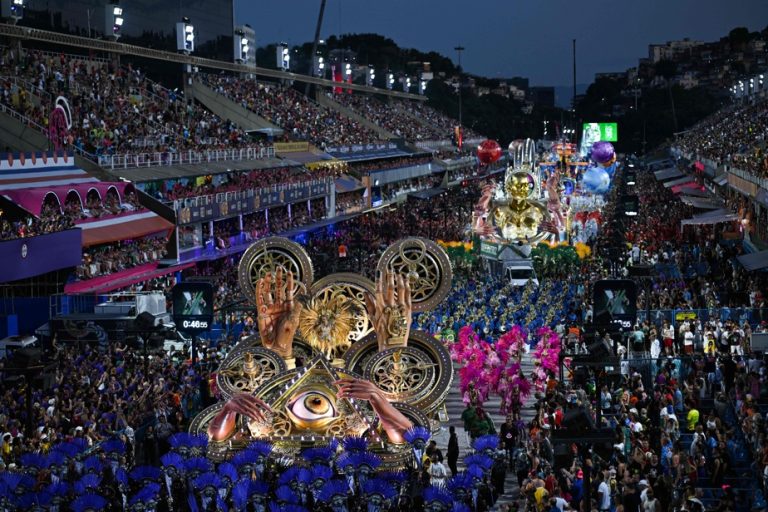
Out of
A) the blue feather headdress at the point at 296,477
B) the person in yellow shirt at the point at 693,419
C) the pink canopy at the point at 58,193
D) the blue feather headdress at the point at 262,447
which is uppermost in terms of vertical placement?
the pink canopy at the point at 58,193

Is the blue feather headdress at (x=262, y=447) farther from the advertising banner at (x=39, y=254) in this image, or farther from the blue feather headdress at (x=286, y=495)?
the advertising banner at (x=39, y=254)


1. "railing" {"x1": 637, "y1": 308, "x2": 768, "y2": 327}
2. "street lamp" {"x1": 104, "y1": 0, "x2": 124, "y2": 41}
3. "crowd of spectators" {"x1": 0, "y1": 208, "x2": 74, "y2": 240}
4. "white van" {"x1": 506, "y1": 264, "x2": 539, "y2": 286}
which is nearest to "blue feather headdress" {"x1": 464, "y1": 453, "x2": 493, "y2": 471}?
"railing" {"x1": 637, "y1": 308, "x2": 768, "y2": 327}

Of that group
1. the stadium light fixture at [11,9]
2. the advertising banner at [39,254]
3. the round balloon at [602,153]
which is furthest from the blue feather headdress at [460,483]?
the round balloon at [602,153]

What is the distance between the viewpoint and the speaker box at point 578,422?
1583cm

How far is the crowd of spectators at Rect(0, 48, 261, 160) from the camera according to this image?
143 feet

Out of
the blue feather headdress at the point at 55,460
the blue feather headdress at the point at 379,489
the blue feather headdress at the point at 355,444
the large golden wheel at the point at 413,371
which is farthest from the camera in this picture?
the large golden wheel at the point at 413,371

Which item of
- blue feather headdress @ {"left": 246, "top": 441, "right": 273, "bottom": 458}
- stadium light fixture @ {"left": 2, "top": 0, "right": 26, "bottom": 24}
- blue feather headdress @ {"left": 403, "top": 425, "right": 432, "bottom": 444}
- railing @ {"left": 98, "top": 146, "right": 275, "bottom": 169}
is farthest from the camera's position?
stadium light fixture @ {"left": 2, "top": 0, "right": 26, "bottom": 24}

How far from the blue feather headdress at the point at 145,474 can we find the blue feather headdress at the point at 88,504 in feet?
4.87

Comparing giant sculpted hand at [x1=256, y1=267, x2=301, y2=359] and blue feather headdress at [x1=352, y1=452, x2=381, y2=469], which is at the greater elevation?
giant sculpted hand at [x1=256, y1=267, x2=301, y2=359]

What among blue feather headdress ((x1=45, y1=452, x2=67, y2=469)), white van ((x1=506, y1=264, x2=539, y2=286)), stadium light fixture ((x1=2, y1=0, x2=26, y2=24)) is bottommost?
white van ((x1=506, y1=264, x2=539, y2=286))

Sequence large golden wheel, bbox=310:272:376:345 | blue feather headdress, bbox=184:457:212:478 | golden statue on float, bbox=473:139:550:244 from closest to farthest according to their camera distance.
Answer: blue feather headdress, bbox=184:457:212:478 → large golden wheel, bbox=310:272:376:345 → golden statue on float, bbox=473:139:550:244

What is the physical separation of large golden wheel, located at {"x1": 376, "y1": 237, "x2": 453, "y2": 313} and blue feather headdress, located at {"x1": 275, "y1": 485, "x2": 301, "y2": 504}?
6.88 m

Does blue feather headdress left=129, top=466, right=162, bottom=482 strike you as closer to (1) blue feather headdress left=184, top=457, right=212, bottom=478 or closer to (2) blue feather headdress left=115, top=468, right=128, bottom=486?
(2) blue feather headdress left=115, top=468, right=128, bottom=486

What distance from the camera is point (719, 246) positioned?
46750mm
